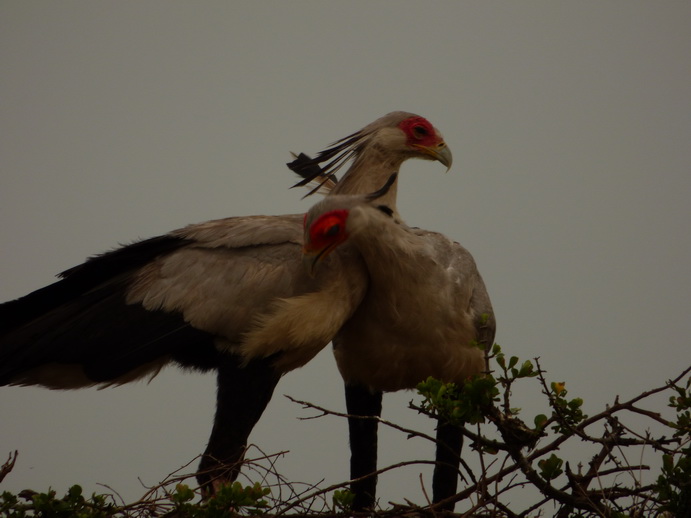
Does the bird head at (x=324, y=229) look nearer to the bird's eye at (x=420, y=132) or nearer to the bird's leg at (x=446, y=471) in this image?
the bird's eye at (x=420, y=132)

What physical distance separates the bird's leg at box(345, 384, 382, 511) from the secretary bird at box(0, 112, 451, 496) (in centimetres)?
52

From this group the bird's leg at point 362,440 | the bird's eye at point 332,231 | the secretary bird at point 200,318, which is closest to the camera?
the bird's eye at point 332,231

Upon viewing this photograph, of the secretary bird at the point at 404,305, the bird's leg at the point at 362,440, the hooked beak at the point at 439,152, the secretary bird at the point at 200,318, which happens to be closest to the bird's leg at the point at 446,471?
the secretary bird at the point at 404,305

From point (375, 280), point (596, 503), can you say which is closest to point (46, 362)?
point (375, 280)

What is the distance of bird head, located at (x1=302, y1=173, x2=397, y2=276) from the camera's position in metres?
3.81

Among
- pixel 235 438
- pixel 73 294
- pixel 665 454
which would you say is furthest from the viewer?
pixel 73 294

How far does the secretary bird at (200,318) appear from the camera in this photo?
3.92m

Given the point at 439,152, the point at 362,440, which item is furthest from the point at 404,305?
the point at 439,152

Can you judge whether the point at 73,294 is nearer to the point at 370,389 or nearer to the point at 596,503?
the point at 370,389

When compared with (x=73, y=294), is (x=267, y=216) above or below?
above

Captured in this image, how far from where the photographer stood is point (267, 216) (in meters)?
4.34

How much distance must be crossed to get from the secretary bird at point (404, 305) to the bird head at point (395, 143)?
421mm

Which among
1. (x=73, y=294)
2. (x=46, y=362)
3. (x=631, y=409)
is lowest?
(x=631, y=409)

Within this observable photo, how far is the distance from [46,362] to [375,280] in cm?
139
